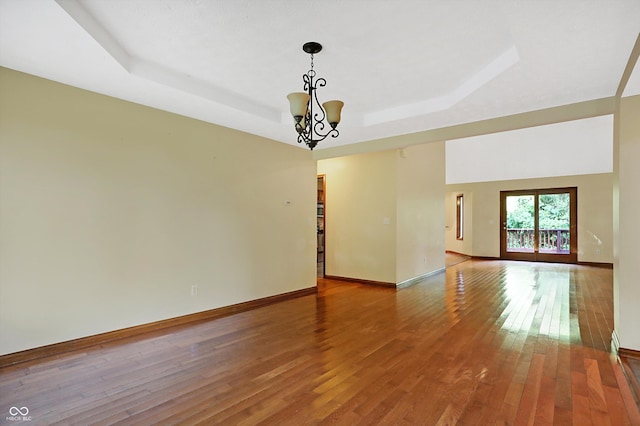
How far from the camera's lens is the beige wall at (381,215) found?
5.81 meters

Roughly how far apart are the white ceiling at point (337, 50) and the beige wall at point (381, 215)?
2.31m

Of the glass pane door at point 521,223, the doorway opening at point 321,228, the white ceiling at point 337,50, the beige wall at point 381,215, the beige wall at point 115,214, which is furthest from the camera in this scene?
the glass pane door at point 521,223

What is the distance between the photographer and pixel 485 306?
14.7ft

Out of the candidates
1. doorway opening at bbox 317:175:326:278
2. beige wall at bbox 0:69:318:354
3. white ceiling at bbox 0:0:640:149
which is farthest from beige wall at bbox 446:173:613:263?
beige wall at bbox 0:69:318:354

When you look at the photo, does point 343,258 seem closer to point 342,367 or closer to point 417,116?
point 417,116

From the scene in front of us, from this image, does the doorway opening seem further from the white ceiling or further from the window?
the window

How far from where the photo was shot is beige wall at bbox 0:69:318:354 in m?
2.68

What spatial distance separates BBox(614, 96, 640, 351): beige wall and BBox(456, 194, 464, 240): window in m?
8.51

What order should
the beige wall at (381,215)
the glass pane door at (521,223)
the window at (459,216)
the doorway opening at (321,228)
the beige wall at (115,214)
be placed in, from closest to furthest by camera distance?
the beige wall at (115,214), the beige wall at (381,215), the doorway opening at (321,228), the glass pane door at (521,223), the window at (459,216)

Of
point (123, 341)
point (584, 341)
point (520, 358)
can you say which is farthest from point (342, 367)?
point (584, 341)

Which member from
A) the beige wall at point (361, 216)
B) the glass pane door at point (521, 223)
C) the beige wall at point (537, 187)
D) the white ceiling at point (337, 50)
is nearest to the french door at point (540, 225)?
the glass pane door at point (521, 223)

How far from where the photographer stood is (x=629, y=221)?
2.77 metres

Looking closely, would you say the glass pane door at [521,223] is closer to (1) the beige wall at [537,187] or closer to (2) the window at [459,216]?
(1) the beige wall at [537,187]

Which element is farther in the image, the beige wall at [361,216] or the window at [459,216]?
the window at [459,216]
